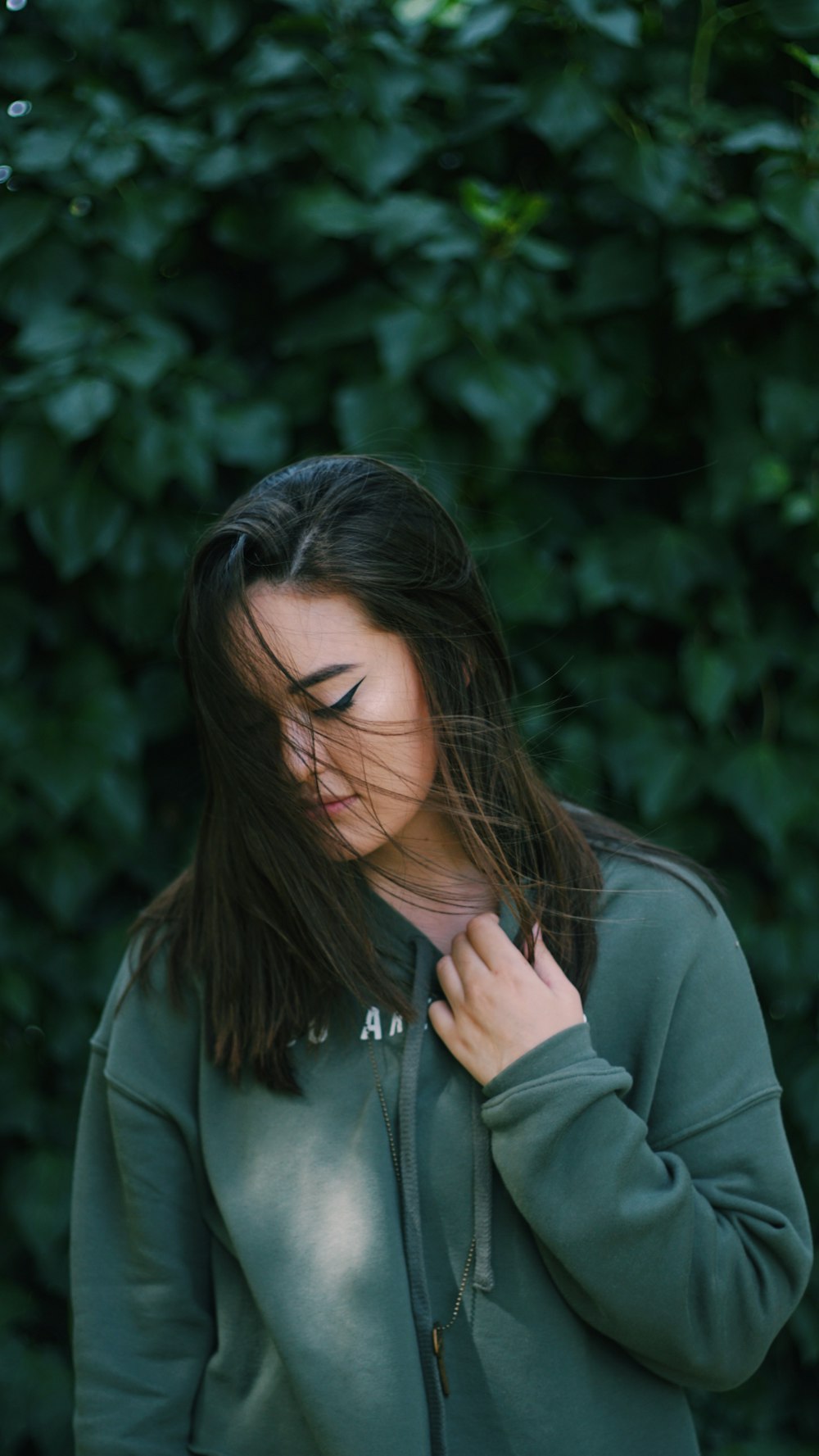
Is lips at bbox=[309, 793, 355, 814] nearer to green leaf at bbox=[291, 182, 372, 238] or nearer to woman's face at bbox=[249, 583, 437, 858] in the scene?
woman's face at bbox=[249, 583, 437, 858]

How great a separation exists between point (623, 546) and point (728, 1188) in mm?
982

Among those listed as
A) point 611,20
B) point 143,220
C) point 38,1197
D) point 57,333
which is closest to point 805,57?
point 611,20

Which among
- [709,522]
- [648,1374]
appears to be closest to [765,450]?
[709,522]

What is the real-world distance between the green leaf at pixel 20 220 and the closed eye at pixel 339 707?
0.92 meters

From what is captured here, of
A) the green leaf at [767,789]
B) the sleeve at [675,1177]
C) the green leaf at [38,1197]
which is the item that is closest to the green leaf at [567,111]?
the green leaf at [767,789]

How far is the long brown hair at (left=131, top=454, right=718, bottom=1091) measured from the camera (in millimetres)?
1006

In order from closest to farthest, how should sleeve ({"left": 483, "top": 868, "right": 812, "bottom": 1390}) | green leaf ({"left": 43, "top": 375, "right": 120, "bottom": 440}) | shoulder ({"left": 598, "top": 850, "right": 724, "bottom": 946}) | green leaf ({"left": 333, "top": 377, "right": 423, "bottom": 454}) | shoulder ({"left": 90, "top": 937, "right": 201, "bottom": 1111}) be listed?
sleeve ({"left": 483, "top": 868, "right": 812, "bottom": 1390}) → shoulder ({"left": 598, "top": 850, "right": 724, "bottom": 946}) → shoulder ({"left": 90, "top": 937, "right": 201, "bottom": 1111}) → green leaf ({"left": 43, "top": 375, "right": 120, "bottom": 440}) → green leaf ({"left": 333, "top": 377, "right": 423, "bottom": 454})

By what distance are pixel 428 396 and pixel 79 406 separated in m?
0.46

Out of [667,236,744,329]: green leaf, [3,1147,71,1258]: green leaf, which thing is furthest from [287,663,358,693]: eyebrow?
[3,1147,71,1258]: green leaf

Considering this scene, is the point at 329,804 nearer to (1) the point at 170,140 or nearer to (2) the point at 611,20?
(1) the point at 170,140

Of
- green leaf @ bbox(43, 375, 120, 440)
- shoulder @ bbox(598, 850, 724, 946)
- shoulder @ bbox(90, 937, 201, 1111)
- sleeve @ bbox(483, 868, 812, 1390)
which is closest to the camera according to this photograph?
sleeve @ bbox(483, 868, 812, 1390)

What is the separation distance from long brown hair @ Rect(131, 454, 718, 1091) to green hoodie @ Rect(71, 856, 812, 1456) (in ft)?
0.13

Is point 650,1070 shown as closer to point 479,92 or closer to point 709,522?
point 709,522

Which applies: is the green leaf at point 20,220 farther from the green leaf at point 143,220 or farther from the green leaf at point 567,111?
the green leaf at point 567,111
